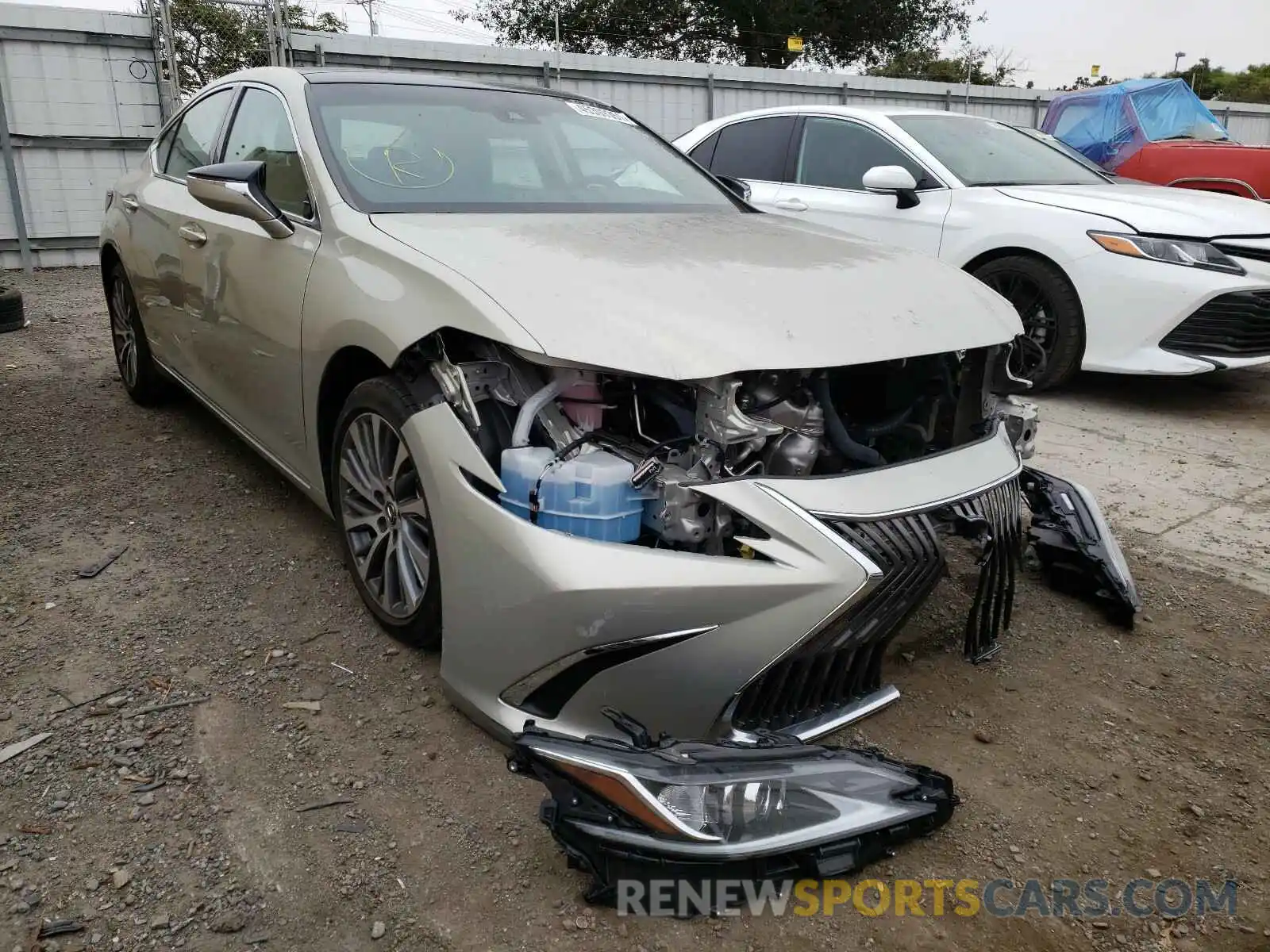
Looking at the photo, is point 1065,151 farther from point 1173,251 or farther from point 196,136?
point 196,136

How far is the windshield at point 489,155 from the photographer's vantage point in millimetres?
2904

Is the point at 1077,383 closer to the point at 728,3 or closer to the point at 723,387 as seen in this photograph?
the point at 723,387

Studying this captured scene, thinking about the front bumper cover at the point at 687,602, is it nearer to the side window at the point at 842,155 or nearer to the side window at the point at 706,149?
the side window at the point at 842,155

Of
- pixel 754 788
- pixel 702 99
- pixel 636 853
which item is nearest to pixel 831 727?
pixel 754 788

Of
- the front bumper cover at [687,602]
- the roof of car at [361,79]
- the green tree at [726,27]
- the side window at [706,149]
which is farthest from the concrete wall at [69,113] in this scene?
the green tree at [726,27]

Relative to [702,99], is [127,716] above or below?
below

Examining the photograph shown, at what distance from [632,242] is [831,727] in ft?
4.48

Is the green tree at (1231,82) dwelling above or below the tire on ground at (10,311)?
above

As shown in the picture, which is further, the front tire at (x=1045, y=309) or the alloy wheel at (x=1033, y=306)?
the alloy wheel at (x=1033, y=306)

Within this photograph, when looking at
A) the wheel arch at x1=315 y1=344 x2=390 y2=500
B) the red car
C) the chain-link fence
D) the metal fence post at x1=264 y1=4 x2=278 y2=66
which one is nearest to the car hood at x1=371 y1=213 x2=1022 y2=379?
the wheel arch at x1=315 y1=344 x2=390 y2=500

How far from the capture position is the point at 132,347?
15.5 ft

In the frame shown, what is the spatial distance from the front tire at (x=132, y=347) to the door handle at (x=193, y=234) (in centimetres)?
96

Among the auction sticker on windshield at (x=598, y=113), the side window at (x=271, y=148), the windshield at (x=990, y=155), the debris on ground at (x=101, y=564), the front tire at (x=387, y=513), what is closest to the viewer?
the front tire at (x=387, y=513)

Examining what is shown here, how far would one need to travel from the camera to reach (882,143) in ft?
19.6
